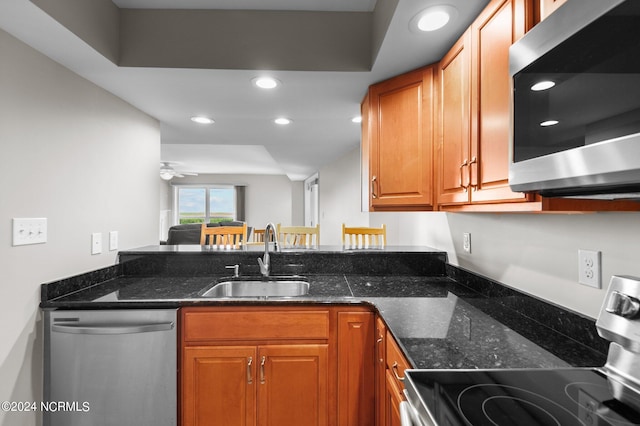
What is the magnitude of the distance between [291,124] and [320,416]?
211cm

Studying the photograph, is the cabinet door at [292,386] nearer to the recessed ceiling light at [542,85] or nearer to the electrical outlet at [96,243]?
the electrical outlet at [96,243]

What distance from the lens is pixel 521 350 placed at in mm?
1001

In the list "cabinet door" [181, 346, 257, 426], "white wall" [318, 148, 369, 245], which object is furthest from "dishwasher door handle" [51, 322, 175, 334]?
"white wall" [318, 148, 369, 245]

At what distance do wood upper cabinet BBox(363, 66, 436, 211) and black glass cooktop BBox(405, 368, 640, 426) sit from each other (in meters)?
0.94

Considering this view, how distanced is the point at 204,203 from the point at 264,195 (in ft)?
5.58

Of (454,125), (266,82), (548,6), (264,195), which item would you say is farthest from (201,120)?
(264,195)

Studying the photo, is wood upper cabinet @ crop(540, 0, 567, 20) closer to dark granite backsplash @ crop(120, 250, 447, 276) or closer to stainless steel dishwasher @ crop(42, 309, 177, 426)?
dark granite backsplash @ crop(120, 250, 447, 276)

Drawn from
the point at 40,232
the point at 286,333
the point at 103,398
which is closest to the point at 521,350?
the point at 286,333

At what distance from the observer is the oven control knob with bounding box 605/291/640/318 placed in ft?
2.55

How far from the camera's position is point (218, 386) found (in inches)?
59.8

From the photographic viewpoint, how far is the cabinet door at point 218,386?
59.6 inches

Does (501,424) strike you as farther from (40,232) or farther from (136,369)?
(40,232)

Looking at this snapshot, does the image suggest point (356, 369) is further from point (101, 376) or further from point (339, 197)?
point (339, 197)

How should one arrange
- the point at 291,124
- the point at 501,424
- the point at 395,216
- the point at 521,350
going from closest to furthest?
the point at 501,424, the point at 521,350, the point at 291,124, the point at 395,216
